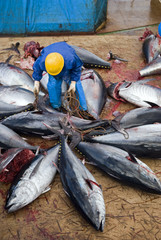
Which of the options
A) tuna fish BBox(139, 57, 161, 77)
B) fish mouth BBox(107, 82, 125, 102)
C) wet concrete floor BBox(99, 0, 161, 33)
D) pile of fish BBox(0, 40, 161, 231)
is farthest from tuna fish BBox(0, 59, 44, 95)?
wet concrete floor BBox(99, 0, 161, 33)

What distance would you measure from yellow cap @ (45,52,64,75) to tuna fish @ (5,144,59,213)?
133cm

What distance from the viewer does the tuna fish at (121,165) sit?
334 cm

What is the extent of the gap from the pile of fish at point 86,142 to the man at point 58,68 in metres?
0.26

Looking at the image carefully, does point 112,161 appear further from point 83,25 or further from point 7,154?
point 83,25

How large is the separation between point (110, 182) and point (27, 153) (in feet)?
4.86

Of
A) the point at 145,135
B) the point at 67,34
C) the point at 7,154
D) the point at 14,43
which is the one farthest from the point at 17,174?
the point at 67,34

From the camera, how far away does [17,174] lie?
11.6ft

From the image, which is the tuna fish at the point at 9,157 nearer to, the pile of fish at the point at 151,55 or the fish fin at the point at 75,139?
the fish fin at the point at 75,139

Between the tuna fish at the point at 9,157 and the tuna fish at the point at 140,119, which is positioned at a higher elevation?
the tuna fish at the point at 140,119

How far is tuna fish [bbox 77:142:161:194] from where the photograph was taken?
334 cm

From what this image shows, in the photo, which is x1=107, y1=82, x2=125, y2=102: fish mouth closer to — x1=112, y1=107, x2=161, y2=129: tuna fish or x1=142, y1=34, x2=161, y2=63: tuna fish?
x1=112, y1=107, x2=161, y2=129: tuna fish

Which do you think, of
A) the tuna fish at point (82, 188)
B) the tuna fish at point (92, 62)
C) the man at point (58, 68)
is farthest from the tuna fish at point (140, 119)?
the tuna fish at point (92, 62)

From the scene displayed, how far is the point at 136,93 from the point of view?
15.5 ft

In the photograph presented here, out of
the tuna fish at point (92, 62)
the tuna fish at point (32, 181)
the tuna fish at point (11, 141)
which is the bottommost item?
the tuna fish at point (32, 181)
